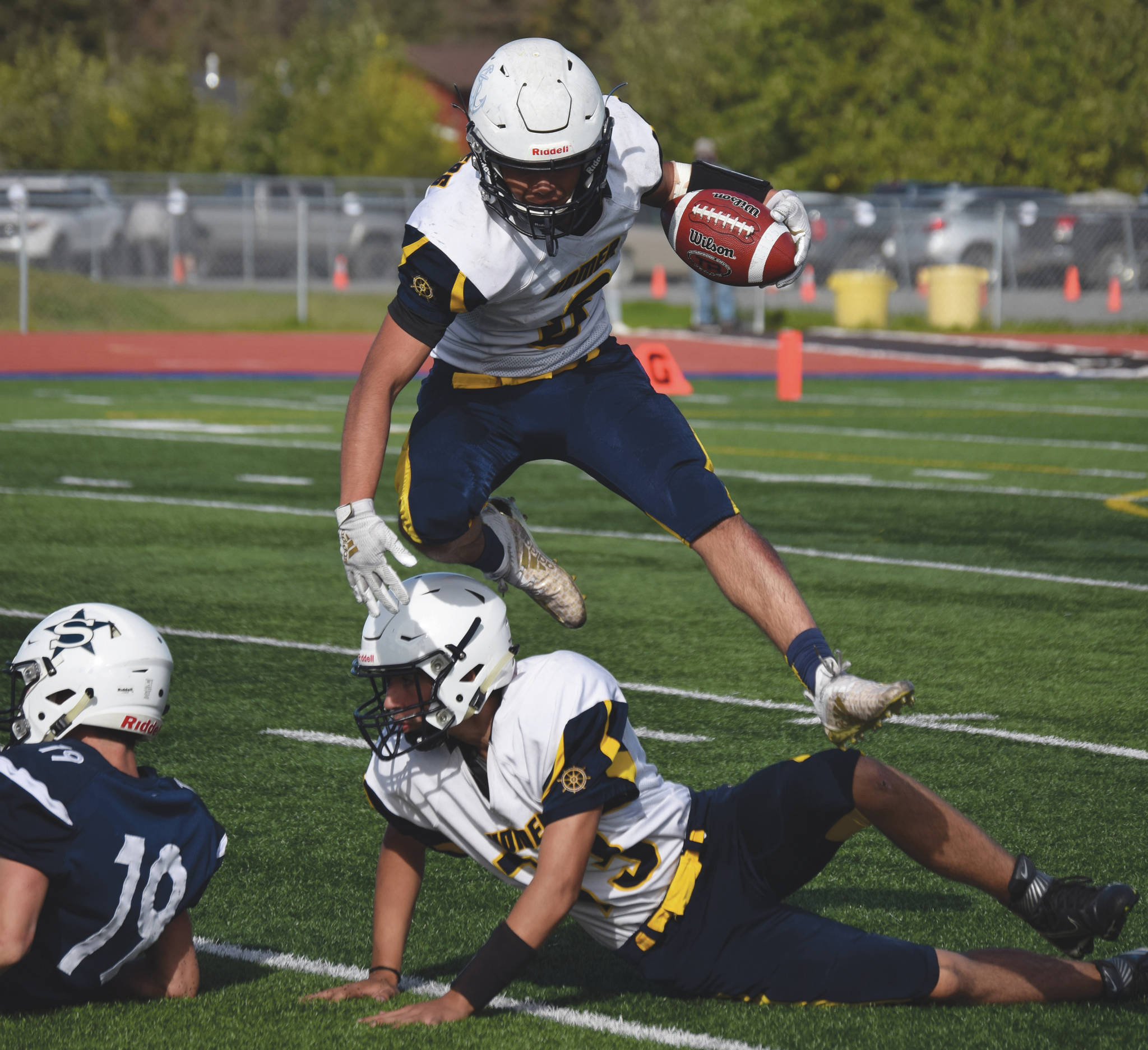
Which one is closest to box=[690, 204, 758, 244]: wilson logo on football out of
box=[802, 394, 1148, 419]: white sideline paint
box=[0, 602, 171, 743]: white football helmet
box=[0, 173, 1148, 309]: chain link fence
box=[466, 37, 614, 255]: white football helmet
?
box=[466, 37, 614, 255]: white football helmet

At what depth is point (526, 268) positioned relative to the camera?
195 inches

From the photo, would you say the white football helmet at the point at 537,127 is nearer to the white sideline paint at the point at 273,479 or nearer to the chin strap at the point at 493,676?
the chin strap at the point at 493,676

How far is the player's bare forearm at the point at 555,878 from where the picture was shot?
3643mm

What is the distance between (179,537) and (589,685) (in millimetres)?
6636

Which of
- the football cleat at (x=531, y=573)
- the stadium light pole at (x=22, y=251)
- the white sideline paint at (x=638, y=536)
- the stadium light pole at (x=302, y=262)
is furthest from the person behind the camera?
the stadium light pole at (x=302, y=262)

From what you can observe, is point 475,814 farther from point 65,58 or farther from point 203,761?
point 65,58

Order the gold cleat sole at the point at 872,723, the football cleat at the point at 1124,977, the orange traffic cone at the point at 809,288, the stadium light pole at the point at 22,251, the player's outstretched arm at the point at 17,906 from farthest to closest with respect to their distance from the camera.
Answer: the orange traffic cone at the point at 809,288 < the stadium light pole at the point at 22,251 < the gold cleat sole at the point at 872,723 < the football cleat at the point at 1124,977 < the player's outstretched arm at the point at 17,906

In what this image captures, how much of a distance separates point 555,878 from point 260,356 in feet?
66.3

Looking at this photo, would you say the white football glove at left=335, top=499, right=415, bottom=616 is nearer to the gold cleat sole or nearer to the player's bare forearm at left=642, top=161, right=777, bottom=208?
the gold cleat sole

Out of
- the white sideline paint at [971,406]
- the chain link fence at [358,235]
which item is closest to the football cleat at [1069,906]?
the white sideline paint at [971,406]

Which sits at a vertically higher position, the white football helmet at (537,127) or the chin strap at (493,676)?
the white football helmet at (537,127)

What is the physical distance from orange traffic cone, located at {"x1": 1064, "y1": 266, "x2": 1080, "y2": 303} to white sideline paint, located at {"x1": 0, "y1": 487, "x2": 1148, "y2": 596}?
56.1 feet

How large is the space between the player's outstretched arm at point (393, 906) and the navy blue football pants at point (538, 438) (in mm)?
1405

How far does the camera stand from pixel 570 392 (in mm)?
5297
